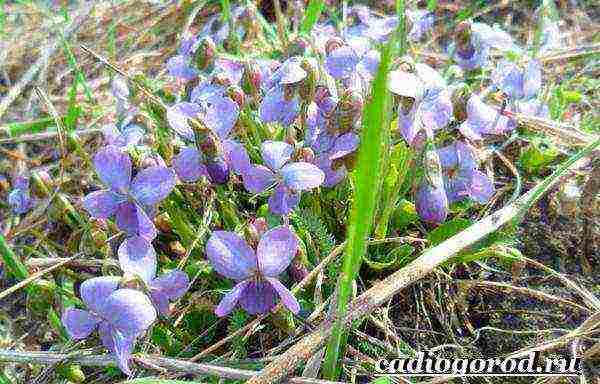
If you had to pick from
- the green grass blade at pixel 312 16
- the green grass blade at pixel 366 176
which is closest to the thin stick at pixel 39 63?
the green grass blade at pixel 312 16

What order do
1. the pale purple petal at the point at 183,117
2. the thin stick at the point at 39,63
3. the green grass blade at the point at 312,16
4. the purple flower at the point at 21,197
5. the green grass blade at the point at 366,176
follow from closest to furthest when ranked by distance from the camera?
the green grass blade at the point at 366,176 → the pale purple petal at the point at 183,117 → the purple flower at the point at 21,197 → the green grass blade at the point at 312,16 → the thin stick at the point at 39,63

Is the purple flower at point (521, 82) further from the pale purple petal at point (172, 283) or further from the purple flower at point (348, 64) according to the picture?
the pale purple petal at point (172, 283)

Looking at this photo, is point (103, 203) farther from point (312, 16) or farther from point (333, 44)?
point (312, 16)

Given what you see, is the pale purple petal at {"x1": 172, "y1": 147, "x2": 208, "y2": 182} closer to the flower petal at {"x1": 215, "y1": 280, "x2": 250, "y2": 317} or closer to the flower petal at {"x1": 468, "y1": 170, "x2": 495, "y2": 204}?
the flower petal at {"x1": 215, "y1": 280, "x2": 250, "y2": 317}

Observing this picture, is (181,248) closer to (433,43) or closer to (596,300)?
(596,300)

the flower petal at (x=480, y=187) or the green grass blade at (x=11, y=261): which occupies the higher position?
the flower petal at (x=480, y=187)
